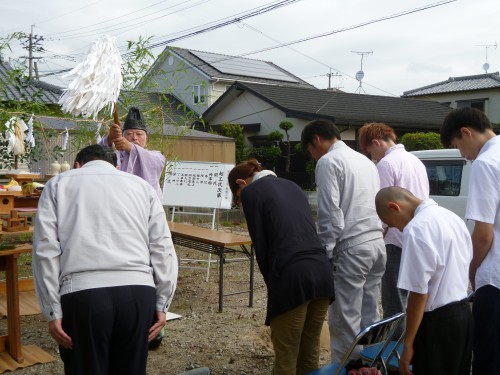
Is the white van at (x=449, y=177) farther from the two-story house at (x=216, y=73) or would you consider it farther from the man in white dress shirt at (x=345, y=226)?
the two-story house at (x=216, y=73)

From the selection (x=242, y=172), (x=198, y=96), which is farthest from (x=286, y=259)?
(x=198, y=96)

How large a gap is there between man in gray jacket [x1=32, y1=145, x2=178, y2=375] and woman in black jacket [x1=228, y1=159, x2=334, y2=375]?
682 mm

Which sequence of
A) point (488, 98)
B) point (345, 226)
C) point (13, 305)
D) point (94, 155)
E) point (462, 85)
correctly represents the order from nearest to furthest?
point (94, 155)
point (345, 226)
point (13, 305)
point (488, 98)
point (462, 85)

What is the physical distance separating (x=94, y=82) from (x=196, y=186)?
4527mm

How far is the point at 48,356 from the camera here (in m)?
4.22

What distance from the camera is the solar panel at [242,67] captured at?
25203 millimetres

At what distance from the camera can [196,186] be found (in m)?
7.61

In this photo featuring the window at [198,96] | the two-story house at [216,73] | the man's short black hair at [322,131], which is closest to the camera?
the man's short black hair at [322,131]

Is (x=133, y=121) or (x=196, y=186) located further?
(x=196, y=186)

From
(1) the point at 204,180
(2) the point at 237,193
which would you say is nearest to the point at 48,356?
(2) the point at 237,193

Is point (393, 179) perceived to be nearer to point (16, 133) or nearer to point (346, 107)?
point (16, 133)

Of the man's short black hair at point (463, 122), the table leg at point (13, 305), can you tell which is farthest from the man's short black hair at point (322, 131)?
the table leg at point (13, 305)

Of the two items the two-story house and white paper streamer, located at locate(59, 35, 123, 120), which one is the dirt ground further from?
the two-story house

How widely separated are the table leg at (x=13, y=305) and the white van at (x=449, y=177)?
573 centimetres
